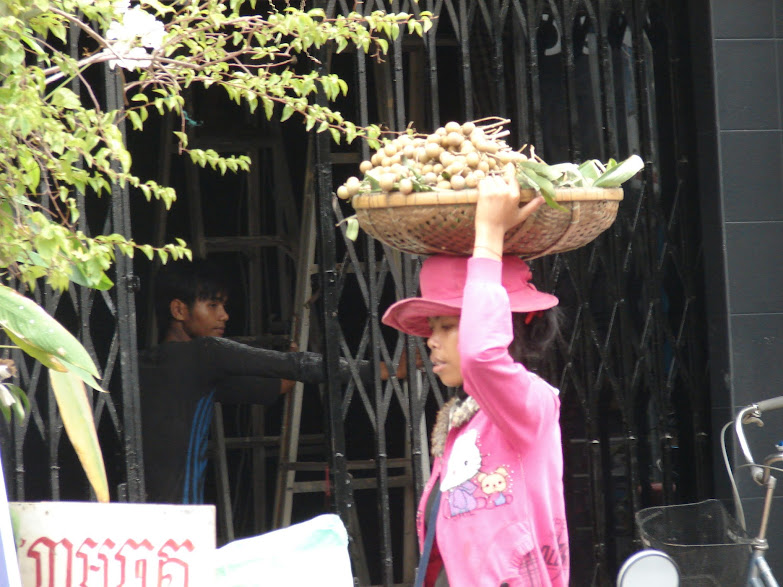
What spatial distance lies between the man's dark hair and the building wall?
2286 mm

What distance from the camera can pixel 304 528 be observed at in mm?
2092

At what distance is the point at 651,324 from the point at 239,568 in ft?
9.13

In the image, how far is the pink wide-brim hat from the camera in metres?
2.53

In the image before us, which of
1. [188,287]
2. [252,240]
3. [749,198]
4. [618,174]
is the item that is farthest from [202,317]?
[618,174]

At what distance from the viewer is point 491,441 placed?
97.0 inches

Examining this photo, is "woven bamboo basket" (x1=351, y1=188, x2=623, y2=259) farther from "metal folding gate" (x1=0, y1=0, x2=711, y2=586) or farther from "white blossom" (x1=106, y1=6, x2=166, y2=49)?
"metal folding gate" (x1=0, y1=0, x2=711, y2=586)

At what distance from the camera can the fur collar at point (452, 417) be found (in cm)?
255

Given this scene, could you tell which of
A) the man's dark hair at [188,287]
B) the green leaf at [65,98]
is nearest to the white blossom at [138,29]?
the green leaf at [65,98]

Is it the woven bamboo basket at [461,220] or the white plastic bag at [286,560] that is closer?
the white plastic bag at [286,560]

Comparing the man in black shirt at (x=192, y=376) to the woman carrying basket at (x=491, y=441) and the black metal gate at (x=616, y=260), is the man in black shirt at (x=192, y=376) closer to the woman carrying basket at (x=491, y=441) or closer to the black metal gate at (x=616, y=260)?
the black metal gate at (x=616, y=260)

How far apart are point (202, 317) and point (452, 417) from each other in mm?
2835

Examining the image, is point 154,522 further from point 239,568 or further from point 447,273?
point 447,273

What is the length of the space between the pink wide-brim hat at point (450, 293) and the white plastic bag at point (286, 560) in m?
0.63

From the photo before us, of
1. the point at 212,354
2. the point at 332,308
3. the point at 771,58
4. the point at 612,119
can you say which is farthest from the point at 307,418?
the point at 771,58
